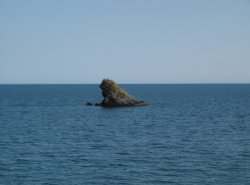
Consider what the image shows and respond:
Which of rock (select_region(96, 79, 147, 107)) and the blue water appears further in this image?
rock (select_region(96, 79, 147, 107))

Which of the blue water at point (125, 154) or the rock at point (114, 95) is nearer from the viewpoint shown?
the blue water at point (125, 154)

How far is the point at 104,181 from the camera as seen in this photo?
35.1 meters

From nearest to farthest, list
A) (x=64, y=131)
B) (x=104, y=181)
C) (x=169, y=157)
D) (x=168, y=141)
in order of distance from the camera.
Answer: (x=104, y=181)
(x=169, y=157)
(x=168, y=141)
(x=64, y=131)

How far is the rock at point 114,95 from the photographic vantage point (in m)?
111

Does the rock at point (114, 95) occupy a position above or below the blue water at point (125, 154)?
above

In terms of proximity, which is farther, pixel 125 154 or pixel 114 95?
pixel 114 95

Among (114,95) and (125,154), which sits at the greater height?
(114,95)

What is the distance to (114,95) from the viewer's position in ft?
369

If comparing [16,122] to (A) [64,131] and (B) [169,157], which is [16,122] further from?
(B) [169,157]

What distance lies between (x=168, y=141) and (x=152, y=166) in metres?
15.2

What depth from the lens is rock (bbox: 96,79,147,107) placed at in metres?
111

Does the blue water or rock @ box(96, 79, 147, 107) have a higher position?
rock @ box(96, 79, 147, 107)

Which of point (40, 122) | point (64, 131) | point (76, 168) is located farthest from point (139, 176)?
point (40, 122)


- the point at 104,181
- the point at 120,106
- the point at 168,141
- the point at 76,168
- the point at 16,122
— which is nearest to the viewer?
the point at 104,181
